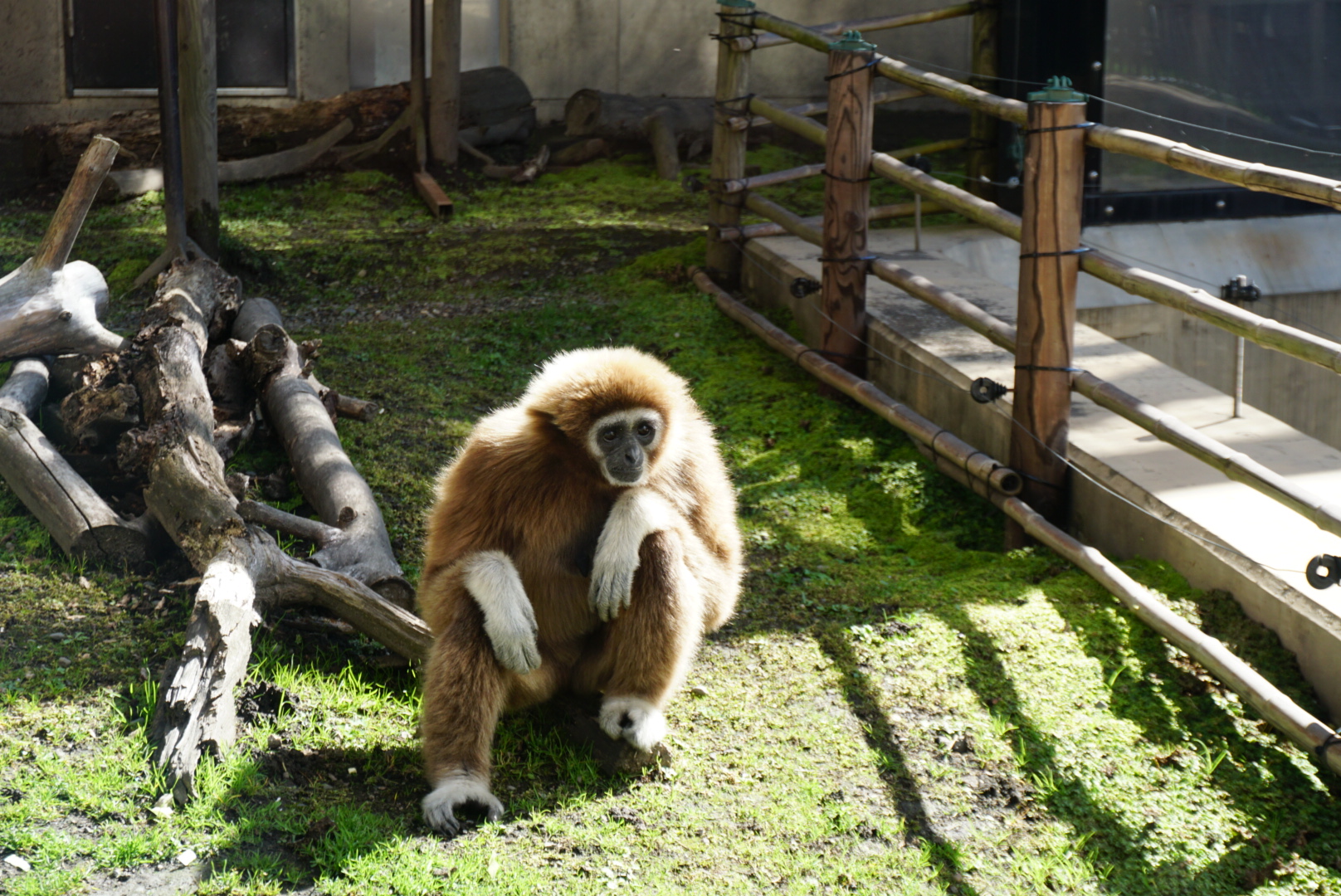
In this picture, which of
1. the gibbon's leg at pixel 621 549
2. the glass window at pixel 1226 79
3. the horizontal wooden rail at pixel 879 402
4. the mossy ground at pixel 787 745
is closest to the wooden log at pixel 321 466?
the mossy ground at pixel 787 745

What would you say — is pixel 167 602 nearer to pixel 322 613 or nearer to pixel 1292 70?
pixel 322 613

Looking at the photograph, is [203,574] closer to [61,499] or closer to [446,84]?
[61,499]

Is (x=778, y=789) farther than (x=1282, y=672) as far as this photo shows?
No

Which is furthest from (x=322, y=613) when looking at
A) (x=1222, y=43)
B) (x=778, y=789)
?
(x=1222, y=43)

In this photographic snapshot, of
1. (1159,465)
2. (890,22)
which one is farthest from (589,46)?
(1159,465)

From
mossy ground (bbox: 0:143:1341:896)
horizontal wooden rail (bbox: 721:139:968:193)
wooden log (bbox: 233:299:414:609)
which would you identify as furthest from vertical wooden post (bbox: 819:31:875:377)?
wooden log (bbox: 233:299:414:609)

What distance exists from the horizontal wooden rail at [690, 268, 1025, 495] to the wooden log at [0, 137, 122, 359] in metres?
3.35

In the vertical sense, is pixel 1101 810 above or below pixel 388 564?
below

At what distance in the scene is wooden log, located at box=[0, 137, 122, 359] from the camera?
5.32 metres

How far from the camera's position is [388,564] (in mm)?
4238

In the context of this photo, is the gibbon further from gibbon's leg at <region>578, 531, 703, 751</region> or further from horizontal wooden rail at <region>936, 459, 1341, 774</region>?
horizontal wooden rail at <region>936, 459, 1341, 774</region>

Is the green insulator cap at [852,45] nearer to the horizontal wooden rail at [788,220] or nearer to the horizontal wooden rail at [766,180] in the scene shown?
the horizontal wooden rail at [788,220]

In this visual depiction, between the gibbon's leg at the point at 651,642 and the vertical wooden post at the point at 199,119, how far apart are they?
5191 millimetres

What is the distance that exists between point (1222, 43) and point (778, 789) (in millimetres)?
6672
